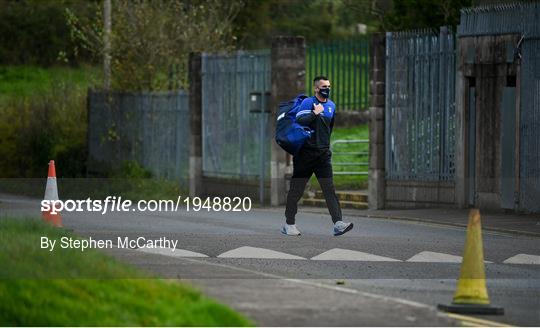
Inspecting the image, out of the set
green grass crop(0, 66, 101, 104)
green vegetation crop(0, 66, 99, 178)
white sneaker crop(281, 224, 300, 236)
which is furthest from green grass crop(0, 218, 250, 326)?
green grass crop(0, 66, 101, 104)

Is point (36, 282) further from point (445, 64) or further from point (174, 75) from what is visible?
point (174, 75)

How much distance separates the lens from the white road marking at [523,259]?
1861 centimetres

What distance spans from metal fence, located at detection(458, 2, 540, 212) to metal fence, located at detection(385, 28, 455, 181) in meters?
2.24

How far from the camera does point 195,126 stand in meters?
37.3

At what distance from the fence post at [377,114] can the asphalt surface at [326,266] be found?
127 inches

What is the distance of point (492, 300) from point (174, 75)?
29760 millimetres

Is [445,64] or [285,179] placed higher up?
[445,64]

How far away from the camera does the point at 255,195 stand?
34531 millimetres

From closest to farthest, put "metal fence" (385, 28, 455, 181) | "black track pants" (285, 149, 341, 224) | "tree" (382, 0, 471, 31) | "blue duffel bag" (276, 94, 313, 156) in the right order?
"blue duffel bag" (276, 94, 313, 156) < "black track pants" (285, 149, 341, 224) < "metal fence" (385, 28, 455, 181) < "tree" (382, 0, 471, 31)

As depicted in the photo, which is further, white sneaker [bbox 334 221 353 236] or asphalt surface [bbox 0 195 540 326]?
white sneaker [bbox 334 221 353 236]

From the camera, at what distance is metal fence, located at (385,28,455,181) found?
29000 millimetres

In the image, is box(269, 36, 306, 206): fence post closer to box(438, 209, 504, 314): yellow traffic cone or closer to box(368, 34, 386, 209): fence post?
box(368, 34, 386, 209): fence post

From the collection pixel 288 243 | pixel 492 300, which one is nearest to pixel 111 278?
pixel 492 300

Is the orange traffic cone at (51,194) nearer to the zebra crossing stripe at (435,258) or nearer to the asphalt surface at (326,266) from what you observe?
the asphalt surface at (326,266)
